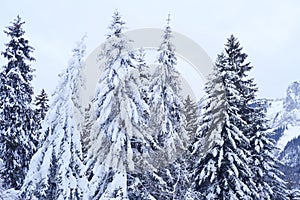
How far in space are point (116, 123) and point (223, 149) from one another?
27.4ft

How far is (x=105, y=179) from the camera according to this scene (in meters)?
16.9

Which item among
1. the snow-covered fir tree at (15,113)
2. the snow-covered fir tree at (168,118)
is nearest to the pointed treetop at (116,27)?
the snow-covered fir tree at (168,118)

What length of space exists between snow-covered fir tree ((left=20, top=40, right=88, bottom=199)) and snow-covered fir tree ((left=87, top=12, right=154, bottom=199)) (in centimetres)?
102

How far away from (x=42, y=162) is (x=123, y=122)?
13.7 ft

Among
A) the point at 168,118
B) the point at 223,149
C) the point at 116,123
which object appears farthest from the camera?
the point at 168,118

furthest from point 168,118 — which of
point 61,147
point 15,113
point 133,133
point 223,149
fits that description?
point 15,113

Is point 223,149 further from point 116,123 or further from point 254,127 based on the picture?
point 116,123

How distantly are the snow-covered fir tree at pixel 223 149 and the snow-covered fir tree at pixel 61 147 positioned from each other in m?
7.89

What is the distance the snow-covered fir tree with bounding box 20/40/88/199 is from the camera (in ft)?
57.4

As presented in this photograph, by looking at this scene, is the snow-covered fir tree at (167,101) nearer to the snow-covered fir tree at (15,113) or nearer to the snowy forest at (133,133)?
the snowy forest at (133,133)

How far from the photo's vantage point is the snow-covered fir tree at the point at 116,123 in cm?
1642

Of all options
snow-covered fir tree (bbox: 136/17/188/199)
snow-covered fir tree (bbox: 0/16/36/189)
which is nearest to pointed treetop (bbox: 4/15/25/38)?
snow-covered fir tree (bbox: 0/16/36/189)

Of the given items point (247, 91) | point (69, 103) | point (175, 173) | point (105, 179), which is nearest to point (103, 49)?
point (69, 103)

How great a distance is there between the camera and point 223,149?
22.7 meters
